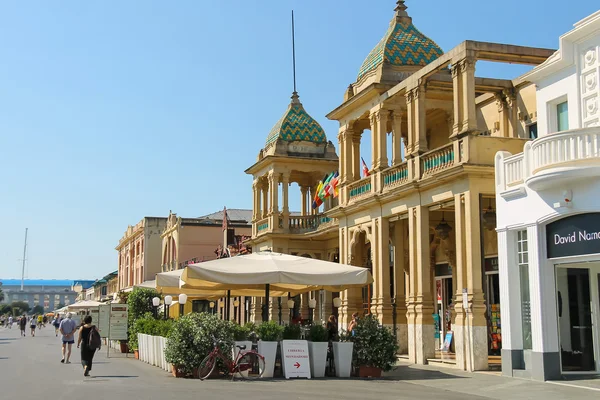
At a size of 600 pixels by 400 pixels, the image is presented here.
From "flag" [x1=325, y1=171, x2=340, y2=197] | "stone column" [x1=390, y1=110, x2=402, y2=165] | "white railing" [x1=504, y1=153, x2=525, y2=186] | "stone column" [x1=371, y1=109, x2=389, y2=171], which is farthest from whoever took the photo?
"flag" [x1=325, y1=171, x2=340, y2=197]

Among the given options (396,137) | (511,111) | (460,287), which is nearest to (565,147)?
(460,287)

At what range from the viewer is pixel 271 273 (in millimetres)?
18141

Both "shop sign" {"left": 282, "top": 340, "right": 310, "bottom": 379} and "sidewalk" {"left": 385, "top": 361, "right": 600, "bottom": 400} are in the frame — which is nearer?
"sidewalk" {"left": 385, "top": 361, "right": 600, "bottom": 400}

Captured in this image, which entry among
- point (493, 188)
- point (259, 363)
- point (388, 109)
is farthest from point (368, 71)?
point (259, 363)

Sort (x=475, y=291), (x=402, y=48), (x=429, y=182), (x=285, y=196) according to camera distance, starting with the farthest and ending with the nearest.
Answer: (x=285, y=196), (x=402, y=48), (x=429, y=182), (x=475, y=291)

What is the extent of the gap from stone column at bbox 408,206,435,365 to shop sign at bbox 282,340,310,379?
18.8 ft

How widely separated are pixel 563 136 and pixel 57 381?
1231 cm

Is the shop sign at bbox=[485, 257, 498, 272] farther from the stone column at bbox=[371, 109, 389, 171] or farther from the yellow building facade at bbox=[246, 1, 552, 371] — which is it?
the stone column at bbox=[371, 109, 389, 171]

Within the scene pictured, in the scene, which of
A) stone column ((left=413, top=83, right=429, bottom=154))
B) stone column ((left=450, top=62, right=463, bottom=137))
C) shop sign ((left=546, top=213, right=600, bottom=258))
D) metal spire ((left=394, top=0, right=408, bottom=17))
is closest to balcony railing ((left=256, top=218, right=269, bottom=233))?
metal spire ((left=394, top=0, right=408, bottom=17))

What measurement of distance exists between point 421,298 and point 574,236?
23.2 ft

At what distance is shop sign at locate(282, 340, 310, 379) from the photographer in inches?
707

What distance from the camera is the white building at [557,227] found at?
16.3 meters

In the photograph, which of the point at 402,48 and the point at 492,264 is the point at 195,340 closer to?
the point at 492,264

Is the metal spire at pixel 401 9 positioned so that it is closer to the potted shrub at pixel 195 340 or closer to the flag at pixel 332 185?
the flag at pixel 332 185
